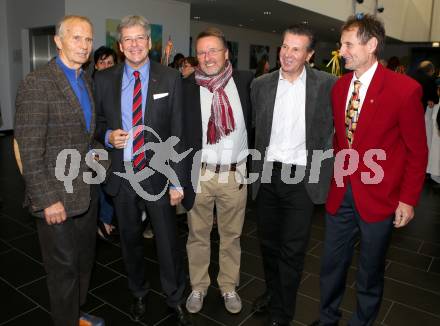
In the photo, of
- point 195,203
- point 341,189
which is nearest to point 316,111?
point 341,189

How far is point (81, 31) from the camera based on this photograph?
1979 millimetres

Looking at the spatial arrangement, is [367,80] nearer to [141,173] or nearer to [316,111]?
[316,111]

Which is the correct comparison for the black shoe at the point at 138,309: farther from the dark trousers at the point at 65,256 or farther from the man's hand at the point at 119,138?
the man's hand at the point at 119,138

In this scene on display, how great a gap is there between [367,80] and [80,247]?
6.11 feet

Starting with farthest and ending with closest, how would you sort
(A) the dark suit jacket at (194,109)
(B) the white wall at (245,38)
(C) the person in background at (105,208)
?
(B) the white wall at (245,38) < (C) the person in background at (105,208) < (A) the dark suit jacket at (194,109)

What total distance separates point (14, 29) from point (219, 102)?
849 centimetres

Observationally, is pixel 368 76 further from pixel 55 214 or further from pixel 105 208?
pixel 105 208

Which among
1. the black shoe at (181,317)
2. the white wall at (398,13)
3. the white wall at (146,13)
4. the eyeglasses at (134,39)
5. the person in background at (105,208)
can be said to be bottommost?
the black shoe at (181,317)

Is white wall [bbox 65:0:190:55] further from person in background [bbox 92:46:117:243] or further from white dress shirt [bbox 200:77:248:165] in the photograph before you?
white dress shirt [bbox 200:77:248:165]

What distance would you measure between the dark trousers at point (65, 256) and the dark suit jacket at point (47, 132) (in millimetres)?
114

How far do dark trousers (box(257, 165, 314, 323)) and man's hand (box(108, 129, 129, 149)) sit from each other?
89 cm

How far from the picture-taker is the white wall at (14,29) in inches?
312

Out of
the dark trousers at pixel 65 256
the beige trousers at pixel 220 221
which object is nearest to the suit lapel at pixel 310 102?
the beige trousers at pixel 220 221

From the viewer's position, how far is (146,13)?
27.7ft
